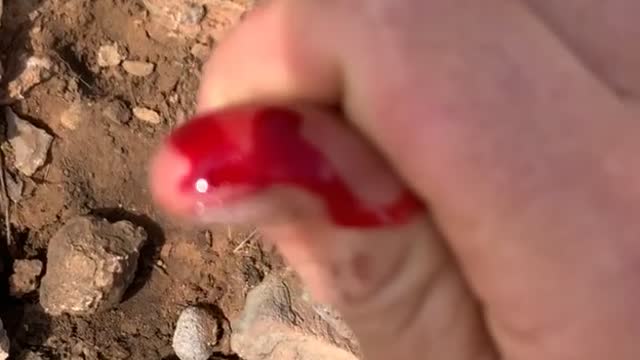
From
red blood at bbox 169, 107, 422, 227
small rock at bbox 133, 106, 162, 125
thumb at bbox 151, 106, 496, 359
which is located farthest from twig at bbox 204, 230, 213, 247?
red blood at bbox 169, 107, 422, 227

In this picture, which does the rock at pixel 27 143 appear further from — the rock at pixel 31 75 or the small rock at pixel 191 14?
the small rock at pixel 191 14

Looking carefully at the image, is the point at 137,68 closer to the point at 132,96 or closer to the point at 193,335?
the point at 132,96

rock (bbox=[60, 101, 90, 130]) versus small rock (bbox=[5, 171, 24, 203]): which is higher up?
rock (bbox=[60, 101, 90, 130])

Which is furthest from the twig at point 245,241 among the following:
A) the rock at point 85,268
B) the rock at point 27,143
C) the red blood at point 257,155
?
the red blood at point 257,155

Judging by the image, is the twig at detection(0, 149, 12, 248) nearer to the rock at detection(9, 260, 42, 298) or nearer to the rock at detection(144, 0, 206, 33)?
the rock at detection(9, 260, 42, 298)

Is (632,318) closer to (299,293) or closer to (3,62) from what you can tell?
(299,293)

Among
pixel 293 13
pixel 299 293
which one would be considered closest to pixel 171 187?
pixel 293 13

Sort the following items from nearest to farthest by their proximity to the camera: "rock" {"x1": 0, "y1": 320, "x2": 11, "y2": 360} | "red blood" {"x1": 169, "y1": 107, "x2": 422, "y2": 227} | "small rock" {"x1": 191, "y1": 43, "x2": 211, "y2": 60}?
"red blood" {"x1": 169, "y1": 107, "x2": 422, "y2": 227} < "rock" {"x1": 0, "y1": 320, "x2": 11, "y2": 360} < "small rock" {"x1": 191, "y1": 43, "x2": 211, "y2": 60}
